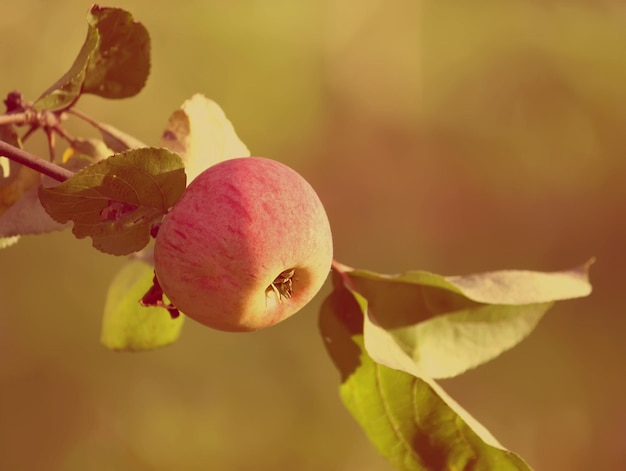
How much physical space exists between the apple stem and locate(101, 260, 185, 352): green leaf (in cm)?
30

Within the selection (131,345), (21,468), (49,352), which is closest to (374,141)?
(49,352)

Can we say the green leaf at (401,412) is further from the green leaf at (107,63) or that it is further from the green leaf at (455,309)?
the green leaf at (107,63)

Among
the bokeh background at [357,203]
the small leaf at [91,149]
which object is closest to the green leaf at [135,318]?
the small leaf at [91,149]

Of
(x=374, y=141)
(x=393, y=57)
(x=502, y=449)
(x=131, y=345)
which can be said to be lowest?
(x=374, y=141)

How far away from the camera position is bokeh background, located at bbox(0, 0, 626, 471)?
266 centimetres

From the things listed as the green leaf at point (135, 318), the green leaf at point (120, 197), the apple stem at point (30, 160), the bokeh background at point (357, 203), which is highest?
the apple stem at point (30, 160)

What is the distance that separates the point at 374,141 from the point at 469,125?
535 mm

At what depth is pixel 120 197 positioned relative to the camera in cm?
55

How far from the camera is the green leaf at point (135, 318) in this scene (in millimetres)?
816

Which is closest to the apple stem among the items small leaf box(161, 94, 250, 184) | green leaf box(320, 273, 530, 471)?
small leaf box(161, 94, 250, 184)

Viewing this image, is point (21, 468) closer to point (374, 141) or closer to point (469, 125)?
point (374, 141)

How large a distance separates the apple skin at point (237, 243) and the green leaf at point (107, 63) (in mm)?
175

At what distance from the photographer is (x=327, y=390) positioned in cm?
289

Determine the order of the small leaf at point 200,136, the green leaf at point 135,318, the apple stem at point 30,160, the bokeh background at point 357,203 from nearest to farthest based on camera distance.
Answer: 1. the apple stem at point 30,160
2. the small leaf at point 200,136
3. the green leaf at point 135,318
4. the bokeh background at point 357,203
